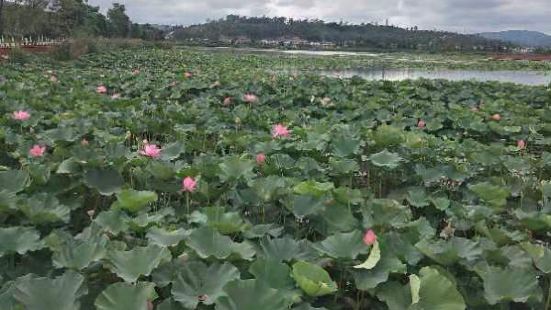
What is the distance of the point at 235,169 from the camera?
2742 millimetres

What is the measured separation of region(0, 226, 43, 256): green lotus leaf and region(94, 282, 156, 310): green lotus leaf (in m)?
0.53

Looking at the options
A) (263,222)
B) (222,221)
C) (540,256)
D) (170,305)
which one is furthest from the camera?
(263,222)

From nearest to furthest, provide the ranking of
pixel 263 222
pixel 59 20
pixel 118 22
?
pixel 263 222 < pixel 59 20 < pixel 118 22

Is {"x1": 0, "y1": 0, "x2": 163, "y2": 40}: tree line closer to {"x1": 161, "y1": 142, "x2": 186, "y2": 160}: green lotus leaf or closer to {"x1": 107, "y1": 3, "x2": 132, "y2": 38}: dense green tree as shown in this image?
{"x1": 107, "y1": 3, "x2": 132, "y2": 38}: dense green tree

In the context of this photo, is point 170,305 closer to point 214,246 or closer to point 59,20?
point 214,246

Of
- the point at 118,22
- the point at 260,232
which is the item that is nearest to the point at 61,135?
the point at 260,232

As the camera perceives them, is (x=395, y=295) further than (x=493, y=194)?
No

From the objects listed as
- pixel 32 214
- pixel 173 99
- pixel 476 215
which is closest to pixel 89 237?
pixel 32 214

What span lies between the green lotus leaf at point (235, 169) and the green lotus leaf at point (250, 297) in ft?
3.92

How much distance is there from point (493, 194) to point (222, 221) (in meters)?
1.32

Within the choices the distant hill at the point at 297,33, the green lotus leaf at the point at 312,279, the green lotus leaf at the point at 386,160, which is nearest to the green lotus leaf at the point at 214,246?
the green lotus leaf at the point at 312,279

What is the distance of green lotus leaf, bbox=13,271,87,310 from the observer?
1.53 metres

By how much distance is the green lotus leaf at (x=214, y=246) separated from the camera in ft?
6.08

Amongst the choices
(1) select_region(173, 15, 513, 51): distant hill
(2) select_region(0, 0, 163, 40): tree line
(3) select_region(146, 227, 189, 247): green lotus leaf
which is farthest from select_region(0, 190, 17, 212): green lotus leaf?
(1) select_region(173, 15, 513, 51): distant hill
